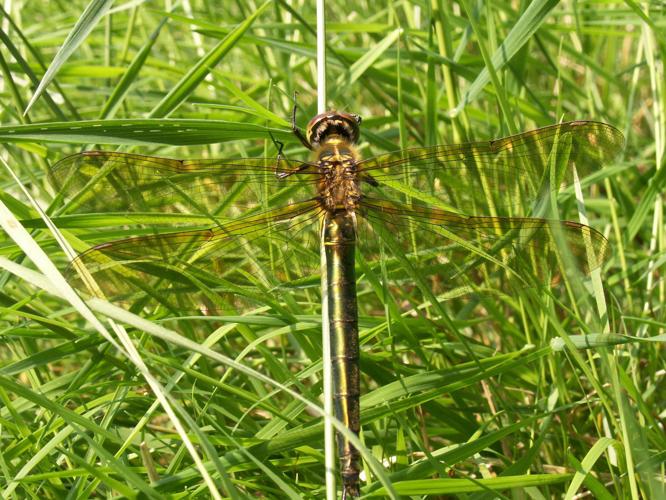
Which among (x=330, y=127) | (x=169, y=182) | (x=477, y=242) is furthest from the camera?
(x=330, y=127)

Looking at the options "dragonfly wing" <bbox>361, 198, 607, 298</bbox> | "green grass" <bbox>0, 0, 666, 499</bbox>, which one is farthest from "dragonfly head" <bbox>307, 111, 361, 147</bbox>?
"dragonfly wing" <bbox>361, 198, 607, 298</bbox>

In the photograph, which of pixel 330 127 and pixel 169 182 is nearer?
pixel 169 182

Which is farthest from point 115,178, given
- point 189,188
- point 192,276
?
point 192,276

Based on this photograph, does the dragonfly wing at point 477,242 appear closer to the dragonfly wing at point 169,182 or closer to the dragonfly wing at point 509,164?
the dragonfly wing at point 509,164

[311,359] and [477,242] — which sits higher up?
[477,242]

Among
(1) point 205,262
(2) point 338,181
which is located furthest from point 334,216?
(1) point 205,262

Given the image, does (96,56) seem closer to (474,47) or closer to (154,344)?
(474,47)

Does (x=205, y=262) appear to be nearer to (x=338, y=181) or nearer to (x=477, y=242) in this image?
(x=338, y=181)
